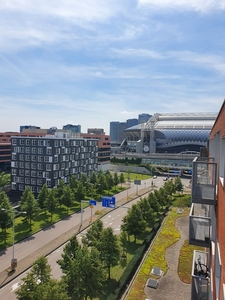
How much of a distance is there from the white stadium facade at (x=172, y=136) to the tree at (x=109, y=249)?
102 meters

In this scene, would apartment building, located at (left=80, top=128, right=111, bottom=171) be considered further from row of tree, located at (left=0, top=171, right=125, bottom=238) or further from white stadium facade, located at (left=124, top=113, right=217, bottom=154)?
white stadium facade, located at (left=124, top=113, right=217, bottom=154)

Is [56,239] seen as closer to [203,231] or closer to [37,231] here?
[37,231]

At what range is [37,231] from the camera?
36438 mm

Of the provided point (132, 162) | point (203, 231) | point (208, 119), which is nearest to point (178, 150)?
point (208, 119)

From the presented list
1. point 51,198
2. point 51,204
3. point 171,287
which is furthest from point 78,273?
point 51,198

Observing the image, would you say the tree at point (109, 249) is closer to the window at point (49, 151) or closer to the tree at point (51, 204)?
the tree at point (51, 204)

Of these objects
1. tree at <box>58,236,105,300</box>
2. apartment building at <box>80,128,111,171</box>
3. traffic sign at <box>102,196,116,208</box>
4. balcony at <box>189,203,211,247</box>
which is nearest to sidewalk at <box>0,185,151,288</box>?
traffic sign at <box>102,196,116,208</box>

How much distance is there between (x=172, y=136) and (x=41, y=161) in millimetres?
83623

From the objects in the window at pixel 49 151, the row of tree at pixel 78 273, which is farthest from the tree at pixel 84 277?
the window at pixel 49 151

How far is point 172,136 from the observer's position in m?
128

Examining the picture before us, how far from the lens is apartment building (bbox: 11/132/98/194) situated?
5859 centimetres

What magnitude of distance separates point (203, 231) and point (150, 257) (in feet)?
65.2

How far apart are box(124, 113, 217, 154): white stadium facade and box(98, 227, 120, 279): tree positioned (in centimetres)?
10227

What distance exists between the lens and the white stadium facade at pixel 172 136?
4938 inches
